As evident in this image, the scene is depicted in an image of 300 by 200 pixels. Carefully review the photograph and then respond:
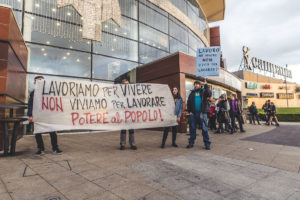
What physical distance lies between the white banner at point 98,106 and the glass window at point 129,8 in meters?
9.17

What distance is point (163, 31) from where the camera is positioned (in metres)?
14.2

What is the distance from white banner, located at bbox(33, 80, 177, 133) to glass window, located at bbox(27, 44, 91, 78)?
233 inches

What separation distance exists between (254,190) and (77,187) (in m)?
2.56

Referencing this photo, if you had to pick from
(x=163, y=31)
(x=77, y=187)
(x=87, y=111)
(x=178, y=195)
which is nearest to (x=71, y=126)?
(x=87, y=111)

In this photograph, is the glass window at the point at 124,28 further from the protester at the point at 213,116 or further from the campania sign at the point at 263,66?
the campania sign at the point at 263,66

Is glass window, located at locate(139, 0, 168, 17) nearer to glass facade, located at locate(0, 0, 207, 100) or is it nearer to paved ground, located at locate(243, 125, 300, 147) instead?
glass facade, located at locate(0, 0, 207, 100)

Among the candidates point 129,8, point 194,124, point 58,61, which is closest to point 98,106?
point 194,124

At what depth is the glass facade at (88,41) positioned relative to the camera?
9078 mm

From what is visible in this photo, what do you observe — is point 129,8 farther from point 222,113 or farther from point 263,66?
point 263,66

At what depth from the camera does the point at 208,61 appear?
6328 millimetres

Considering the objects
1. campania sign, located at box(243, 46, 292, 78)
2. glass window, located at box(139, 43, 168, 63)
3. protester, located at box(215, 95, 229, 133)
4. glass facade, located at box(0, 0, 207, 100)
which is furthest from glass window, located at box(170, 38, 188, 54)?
campania sign, located at box(243, 46, 292, 78)

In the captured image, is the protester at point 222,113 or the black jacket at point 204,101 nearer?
the black jacket at point 204,101

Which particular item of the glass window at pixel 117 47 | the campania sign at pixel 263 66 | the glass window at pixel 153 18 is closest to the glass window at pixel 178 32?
the glass window at pixel 153 18

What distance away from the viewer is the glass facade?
908 cm
